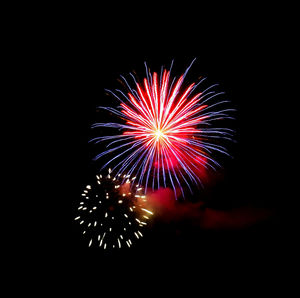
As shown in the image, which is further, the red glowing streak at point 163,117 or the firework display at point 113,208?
the firework display at point 113,208

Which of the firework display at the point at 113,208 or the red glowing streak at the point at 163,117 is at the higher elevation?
the red glowing streak at the point at 163,117

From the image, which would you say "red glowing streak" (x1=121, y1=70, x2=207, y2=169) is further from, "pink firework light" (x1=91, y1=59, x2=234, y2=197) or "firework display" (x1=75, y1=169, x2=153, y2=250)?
"firework display" (x1=75, y1=169, x2=153, y2=250)

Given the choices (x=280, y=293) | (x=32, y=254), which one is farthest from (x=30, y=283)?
(x=280, y=293)

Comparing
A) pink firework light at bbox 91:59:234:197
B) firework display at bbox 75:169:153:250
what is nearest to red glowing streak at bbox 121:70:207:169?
pink firework light at bbox 91:59:234:197

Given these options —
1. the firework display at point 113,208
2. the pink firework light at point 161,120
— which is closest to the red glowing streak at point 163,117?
the pink firework light at point 161,120

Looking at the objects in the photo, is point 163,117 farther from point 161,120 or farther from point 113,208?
point 113,208

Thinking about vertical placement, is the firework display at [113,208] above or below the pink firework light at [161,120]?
below

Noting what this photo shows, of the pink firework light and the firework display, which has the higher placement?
the pink firework light

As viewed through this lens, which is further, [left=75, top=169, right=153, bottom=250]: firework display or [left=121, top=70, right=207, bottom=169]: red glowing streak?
[left=75, top=169, right=153, bottom=250]: firework display

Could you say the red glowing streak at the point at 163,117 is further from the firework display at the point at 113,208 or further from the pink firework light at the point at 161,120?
the firework display at the point at 113,208
